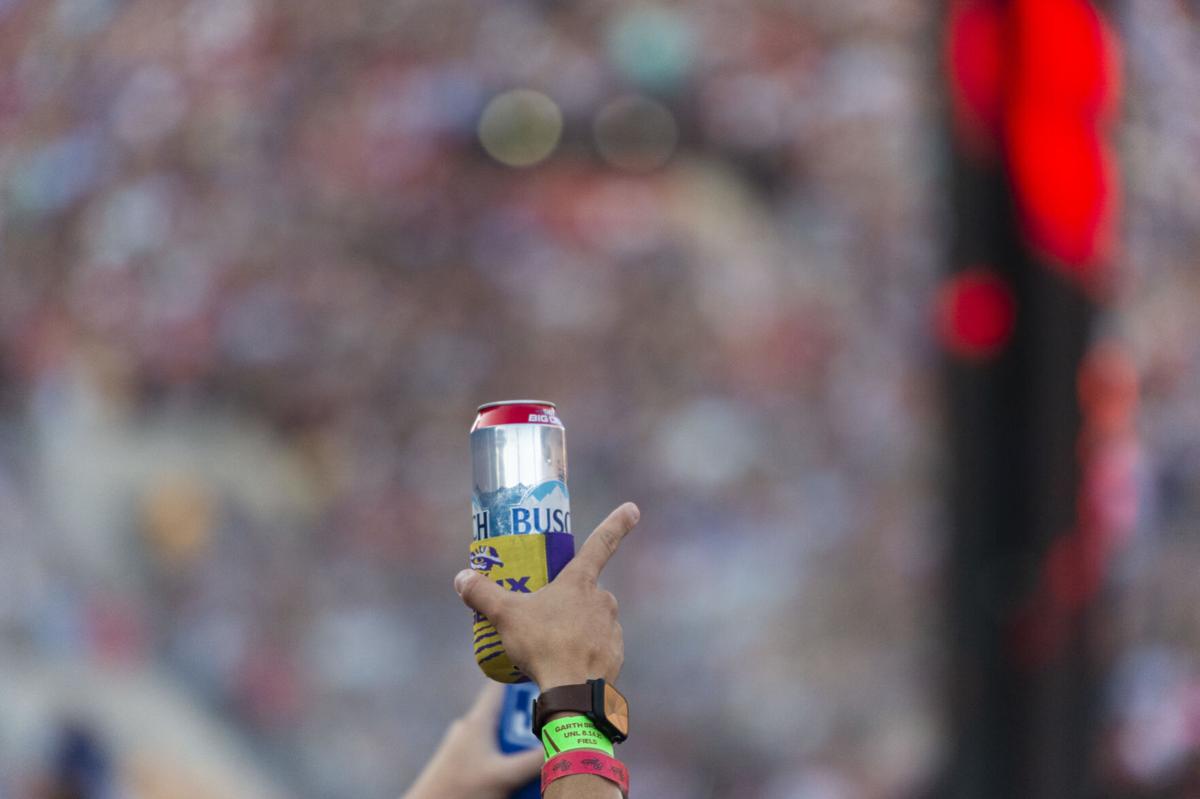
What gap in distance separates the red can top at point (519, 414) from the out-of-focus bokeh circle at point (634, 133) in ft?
A: 10.1

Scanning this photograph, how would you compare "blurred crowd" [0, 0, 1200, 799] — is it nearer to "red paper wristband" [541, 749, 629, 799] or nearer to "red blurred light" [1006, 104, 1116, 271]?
"red blurred light" [1006, 104, 1116, 271]

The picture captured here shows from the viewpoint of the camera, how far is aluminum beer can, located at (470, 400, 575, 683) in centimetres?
129

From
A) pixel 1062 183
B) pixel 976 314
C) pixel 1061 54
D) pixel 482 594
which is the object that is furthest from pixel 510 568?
pixel 1061 54

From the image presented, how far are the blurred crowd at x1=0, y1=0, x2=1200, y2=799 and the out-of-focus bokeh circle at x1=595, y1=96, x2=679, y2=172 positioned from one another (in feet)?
0.04

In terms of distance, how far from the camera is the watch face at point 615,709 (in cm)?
117

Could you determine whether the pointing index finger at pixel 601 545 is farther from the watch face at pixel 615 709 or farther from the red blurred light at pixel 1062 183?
the red blurred light at pixel 1062 183

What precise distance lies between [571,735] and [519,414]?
41 centimetres

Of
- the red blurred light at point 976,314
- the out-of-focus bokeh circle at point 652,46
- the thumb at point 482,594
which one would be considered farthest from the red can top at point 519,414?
the out-of-focus bokeh circle at point 652,46

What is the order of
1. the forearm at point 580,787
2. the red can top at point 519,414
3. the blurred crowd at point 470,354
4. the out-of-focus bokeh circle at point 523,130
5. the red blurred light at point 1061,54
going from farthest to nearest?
the out-of-focus bokeh circle at point 523,130
the blurred crowd at point 470,354
the red blurred light at point 1061,54
the red can top at point 519,414
the forearm at point 580,787

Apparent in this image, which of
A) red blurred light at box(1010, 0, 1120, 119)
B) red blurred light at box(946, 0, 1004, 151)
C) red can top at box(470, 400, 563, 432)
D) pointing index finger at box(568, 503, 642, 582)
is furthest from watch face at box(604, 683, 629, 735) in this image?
red blurred light at box(1010, 0, 1120, 119)

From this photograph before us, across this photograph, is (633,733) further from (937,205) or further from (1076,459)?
(937,205)

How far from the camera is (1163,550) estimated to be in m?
4.75

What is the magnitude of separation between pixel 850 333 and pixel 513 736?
10.0ft

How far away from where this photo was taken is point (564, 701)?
1157 mm
